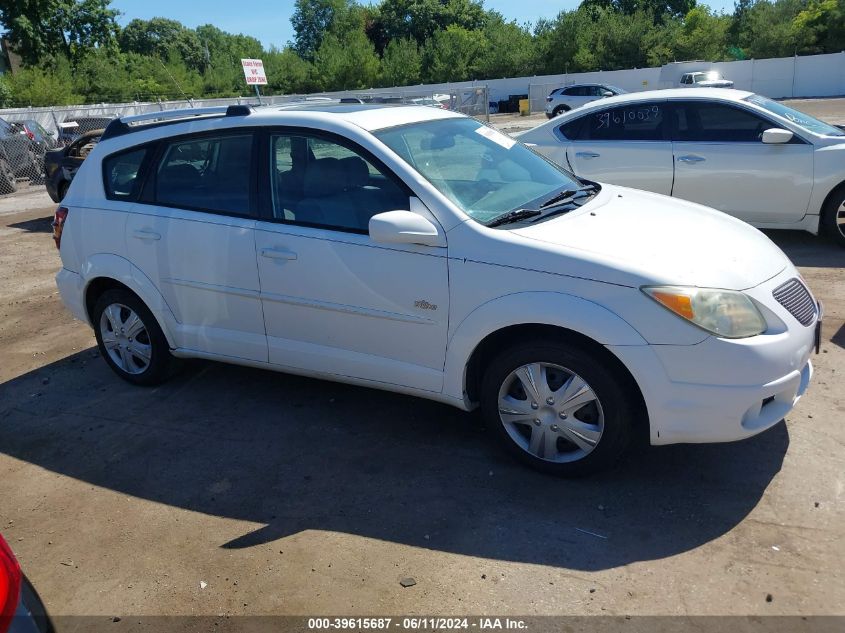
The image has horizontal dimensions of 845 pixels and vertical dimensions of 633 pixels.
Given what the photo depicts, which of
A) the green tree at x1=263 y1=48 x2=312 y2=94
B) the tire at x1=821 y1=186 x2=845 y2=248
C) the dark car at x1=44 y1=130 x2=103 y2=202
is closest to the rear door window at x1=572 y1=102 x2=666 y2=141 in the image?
the tire at x1=821 y1=186 x2=845 y2=248

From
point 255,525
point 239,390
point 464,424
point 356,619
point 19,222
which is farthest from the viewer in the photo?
point 19,222

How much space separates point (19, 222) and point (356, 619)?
43.6ft

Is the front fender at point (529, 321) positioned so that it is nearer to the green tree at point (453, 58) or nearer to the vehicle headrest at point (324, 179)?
the vehicle headrest at point (324, 179)

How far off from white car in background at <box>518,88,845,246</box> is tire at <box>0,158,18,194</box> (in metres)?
15.4

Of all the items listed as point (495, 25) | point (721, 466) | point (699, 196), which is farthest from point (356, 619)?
point (495, 25)

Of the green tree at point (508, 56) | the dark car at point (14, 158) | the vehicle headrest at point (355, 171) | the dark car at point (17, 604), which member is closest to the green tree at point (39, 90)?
the dark car at point (14, 158)

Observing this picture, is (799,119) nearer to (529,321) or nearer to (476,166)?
(476,166)

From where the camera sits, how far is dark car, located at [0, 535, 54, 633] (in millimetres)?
1817

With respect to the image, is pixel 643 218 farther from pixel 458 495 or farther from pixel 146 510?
pixel 146 510

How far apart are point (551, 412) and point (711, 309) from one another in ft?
2.90

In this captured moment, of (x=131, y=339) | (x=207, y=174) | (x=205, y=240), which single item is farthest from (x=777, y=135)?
(x=131, y=339)

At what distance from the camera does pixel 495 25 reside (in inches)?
2869

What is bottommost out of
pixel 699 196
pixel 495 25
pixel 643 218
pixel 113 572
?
pixel 113 572

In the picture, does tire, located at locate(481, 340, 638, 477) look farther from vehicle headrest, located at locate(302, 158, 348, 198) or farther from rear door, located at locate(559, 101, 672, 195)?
rear door, located at locate(559, 101, 672, 195)
